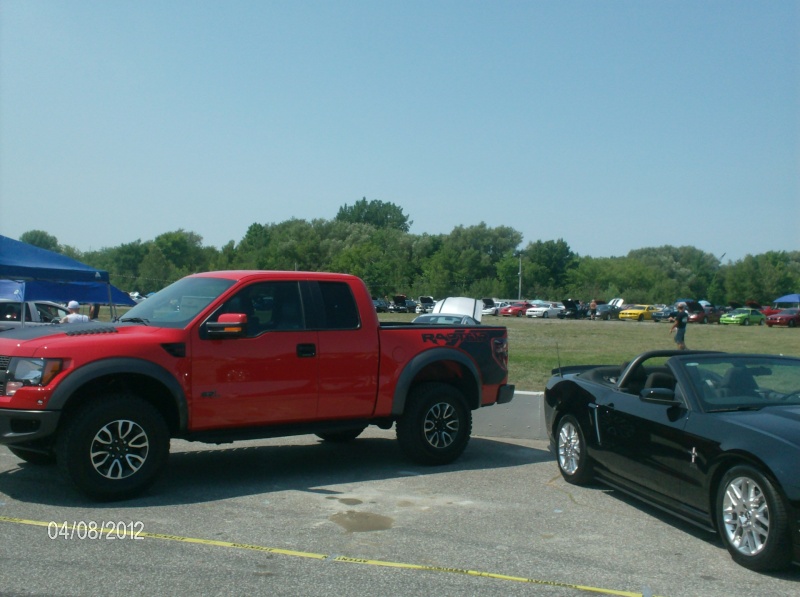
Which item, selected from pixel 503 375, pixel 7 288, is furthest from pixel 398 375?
pixel 7 288

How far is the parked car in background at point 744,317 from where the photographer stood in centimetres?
6525

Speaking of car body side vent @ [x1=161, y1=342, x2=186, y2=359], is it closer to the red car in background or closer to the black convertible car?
the black convertible car

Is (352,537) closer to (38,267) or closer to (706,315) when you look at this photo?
(38,267)

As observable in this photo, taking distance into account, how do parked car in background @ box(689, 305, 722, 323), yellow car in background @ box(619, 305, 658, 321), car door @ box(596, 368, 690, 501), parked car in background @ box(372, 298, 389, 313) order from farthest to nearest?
yellow car in background @ box(619, 305, 658, 321) < parked car in background @ box(372, 298, 389, 313) < parked car in background @ box(689, 305, 722, 323) < car door @ box(596, 368, 690, 501)

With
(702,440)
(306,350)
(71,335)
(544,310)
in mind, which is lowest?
(702,440)

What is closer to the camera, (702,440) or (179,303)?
(702,440)

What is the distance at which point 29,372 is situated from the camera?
6562 millimetres

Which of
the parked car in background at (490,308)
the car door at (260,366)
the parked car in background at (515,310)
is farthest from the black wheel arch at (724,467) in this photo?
the parked car in background at (515,310)

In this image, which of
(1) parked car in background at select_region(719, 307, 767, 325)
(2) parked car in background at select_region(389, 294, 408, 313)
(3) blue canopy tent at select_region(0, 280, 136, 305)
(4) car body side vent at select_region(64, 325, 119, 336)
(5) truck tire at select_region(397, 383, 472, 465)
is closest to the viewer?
(4) car body side vent at select_region(64, 325, 119, 336)

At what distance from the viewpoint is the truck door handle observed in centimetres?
774

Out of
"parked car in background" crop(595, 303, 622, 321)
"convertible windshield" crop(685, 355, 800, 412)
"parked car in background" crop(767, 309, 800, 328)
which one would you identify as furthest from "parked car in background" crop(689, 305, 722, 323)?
"convertible windshield" crop(685, 355, 800, 412)
